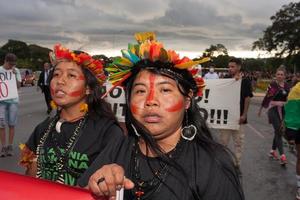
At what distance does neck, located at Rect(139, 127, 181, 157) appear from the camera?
2.29 metres

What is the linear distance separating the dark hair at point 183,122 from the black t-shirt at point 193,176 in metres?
0.02

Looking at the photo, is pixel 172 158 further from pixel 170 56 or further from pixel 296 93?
pixel 296 93

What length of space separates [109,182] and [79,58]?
5.78 ft

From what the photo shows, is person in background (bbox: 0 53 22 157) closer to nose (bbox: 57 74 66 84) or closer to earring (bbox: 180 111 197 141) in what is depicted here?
nose (bbox: 57 74 66 84)

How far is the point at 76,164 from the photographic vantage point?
9.70ft

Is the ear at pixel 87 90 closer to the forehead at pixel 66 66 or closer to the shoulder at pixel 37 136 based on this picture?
the forehead at pixel 66 66

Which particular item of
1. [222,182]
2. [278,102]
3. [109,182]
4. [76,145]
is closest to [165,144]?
[222,182]

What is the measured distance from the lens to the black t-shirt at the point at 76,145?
2.95 meters

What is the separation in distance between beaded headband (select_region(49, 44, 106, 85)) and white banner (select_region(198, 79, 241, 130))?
12.9ft

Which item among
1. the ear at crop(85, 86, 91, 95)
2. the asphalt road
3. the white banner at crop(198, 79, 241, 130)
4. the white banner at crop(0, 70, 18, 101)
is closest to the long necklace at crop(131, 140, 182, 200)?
the ear at crop(85, 86, 91, 95)

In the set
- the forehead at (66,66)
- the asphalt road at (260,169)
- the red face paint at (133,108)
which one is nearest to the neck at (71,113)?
the forehead at (66,66)

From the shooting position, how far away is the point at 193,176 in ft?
6.93

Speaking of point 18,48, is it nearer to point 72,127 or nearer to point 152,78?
point 72,127

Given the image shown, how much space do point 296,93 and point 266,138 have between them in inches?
254
